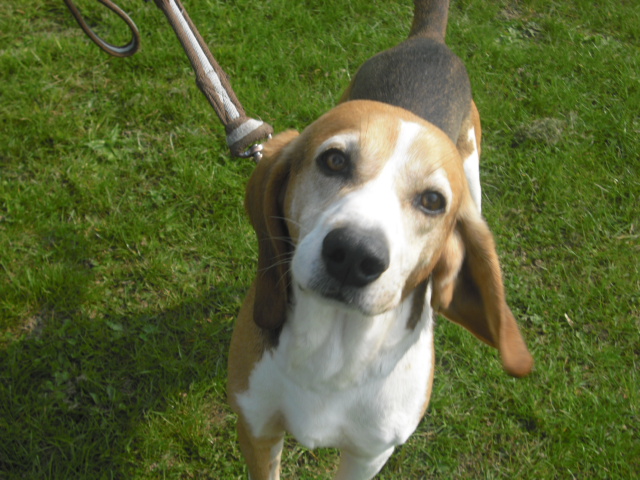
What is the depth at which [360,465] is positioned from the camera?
301cm

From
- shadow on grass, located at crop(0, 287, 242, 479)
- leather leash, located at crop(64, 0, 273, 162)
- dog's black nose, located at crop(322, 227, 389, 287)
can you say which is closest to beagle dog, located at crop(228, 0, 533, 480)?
dog's black nose, located at crop(322, 227, 389, 287)

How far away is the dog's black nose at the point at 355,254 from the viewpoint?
78.0 inches

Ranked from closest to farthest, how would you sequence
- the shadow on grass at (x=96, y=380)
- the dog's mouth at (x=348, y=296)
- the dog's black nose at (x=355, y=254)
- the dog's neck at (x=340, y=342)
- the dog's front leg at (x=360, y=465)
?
the dog's black nose at (x=355, y=254) < the dog's mouth at (x=348, y=296) < the dog's neck at (x=340, y=342) < the dog's front leg at (x=360, y=465) < the shadow on grass at (x=96, y=380)

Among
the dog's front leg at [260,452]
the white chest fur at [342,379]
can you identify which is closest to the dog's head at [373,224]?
the white chest fur at [342,379]

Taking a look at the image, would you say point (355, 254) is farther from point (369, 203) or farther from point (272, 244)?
point (272, 244)

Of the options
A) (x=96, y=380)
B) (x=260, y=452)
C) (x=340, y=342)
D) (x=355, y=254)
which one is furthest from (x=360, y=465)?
(x=96, y=380)

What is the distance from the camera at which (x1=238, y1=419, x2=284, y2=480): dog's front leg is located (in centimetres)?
301

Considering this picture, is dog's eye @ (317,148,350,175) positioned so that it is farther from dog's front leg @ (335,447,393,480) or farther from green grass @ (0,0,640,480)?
green grass @ (0,0,640,480)

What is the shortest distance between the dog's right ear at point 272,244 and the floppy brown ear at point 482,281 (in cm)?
66

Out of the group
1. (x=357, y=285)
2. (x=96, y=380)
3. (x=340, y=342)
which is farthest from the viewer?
(x=96, y=380)

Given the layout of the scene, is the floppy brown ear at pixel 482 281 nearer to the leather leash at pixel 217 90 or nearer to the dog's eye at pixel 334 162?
the dog's eye at pixel 334 162

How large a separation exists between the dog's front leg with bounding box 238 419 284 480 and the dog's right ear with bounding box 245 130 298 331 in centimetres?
67

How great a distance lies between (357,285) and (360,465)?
130 centimetres

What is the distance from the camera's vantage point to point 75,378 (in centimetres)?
379
